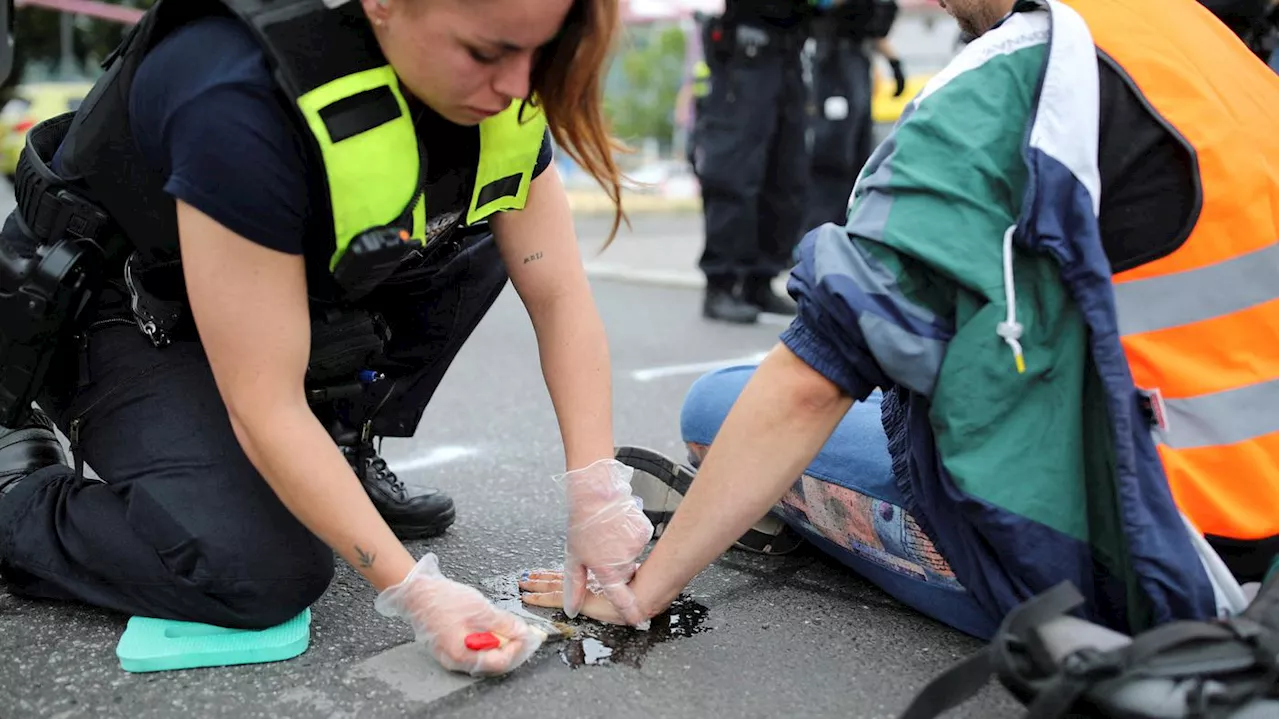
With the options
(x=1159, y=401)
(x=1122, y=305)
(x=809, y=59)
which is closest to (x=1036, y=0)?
(x=1122, y=305)

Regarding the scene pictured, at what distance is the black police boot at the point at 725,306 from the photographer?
13.8ft

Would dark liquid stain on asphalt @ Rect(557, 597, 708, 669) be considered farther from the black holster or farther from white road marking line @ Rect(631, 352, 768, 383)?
white road marking line @ Rect(631, 352, 768, 383)

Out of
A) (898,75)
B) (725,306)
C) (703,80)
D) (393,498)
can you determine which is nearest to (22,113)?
(703,80)

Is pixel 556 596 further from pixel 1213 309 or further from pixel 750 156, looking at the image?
pixel 750 156

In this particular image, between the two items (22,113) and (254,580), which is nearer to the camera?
(254,580)

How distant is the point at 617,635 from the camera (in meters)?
1.50

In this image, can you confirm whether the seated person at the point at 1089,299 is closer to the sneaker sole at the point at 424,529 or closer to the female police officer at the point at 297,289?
the female police officer at the point at 297,289

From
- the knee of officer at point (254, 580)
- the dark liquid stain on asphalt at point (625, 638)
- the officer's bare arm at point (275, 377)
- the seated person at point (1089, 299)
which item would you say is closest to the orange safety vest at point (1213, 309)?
the seated person at point (1089, 299)

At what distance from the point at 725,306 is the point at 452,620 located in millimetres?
3026

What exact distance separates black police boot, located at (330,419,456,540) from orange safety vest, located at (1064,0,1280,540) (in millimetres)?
1128

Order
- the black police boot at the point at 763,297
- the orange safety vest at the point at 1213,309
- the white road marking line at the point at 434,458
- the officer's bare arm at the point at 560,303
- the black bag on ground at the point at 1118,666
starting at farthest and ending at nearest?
the black police boot at the point at 763,297
the white road marking line at the point at 434,458
the officer's bare arm at the point at 560,303
the orange safety vest at the point at 1213,309
the black bag on ground at the point at 1118,666

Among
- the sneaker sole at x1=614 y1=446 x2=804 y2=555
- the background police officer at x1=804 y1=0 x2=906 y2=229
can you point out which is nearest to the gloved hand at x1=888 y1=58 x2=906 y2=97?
the background police officer at x1=804 y1=0 x2=906 y2=229

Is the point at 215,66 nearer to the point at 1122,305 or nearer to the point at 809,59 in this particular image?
the point at 1122,305

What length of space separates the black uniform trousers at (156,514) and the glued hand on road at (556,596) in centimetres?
27
